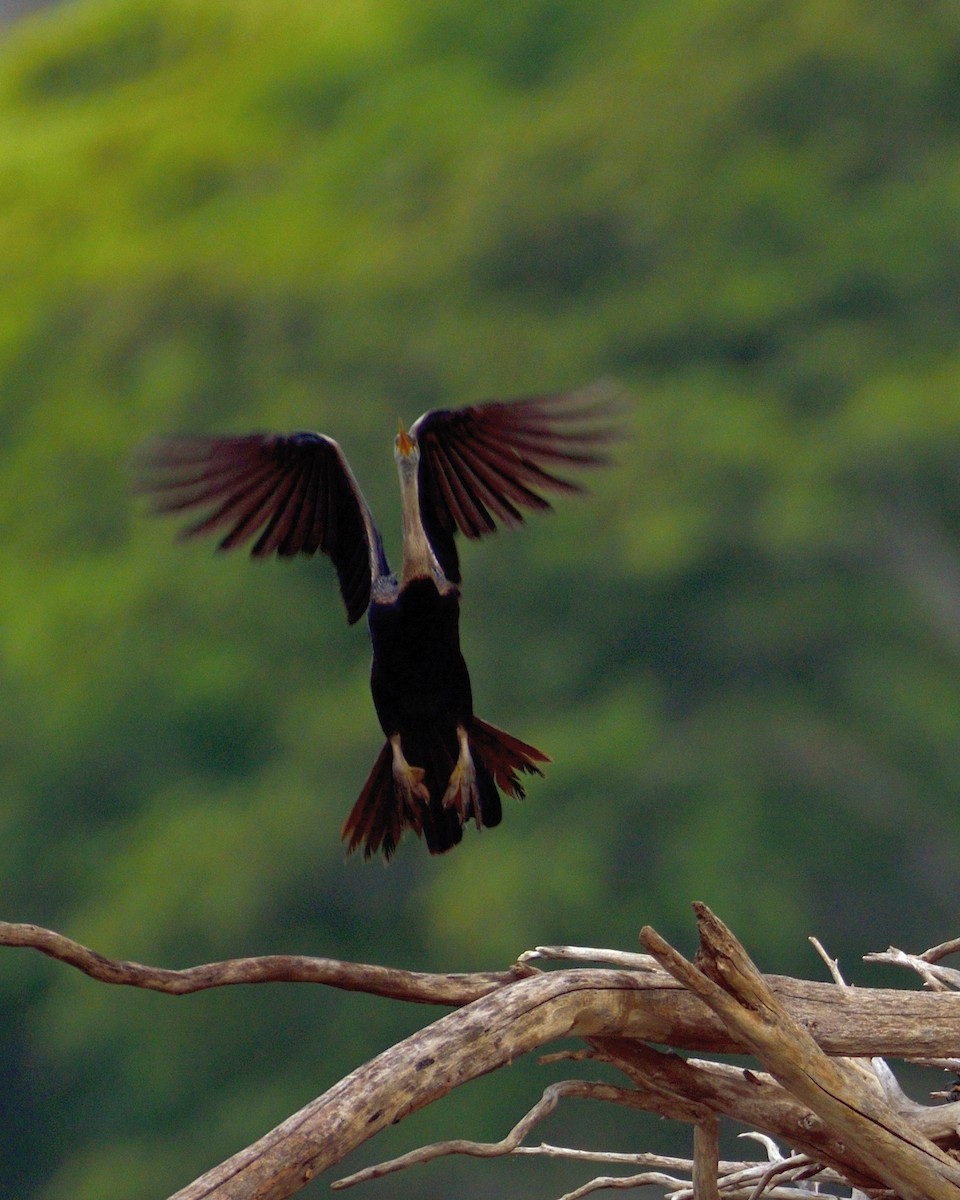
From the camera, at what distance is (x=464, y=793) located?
2385 mm

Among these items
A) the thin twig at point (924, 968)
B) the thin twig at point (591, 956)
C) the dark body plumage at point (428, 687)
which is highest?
the dark body plumage at point (428, 687)

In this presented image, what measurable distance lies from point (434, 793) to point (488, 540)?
414cm

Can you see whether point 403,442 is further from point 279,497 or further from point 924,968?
point 924,968

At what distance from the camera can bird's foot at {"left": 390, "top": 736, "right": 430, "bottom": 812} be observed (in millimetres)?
2396

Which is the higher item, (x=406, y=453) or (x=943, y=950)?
(x=406, y=453)

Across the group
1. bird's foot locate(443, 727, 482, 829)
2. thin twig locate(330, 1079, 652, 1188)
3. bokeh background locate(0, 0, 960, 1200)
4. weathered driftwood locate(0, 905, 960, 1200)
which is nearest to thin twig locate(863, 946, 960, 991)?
weathered driftwood locate(0, 905, 960, 1200)

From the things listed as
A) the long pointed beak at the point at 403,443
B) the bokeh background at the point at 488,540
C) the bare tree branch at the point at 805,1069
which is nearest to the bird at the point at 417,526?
the long pointed beak at the point at 403,443

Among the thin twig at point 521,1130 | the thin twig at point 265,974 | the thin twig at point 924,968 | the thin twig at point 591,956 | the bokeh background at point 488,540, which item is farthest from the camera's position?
the bokeh background at point 488,540

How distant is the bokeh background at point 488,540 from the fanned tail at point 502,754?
11.1ft

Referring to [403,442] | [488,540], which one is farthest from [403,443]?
[488,540]

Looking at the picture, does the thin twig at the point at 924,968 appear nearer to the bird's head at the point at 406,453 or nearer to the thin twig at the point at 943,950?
the thin twig at the point at 943,950

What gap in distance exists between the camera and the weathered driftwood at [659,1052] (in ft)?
4.96

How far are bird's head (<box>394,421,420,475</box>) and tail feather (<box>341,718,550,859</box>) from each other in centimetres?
44

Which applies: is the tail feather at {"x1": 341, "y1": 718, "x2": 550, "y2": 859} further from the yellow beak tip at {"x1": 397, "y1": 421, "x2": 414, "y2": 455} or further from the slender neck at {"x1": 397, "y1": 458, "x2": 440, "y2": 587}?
the yellow beak tip at {"x1": 397, "y1": 421, "x2": 414, "y2": 455}
